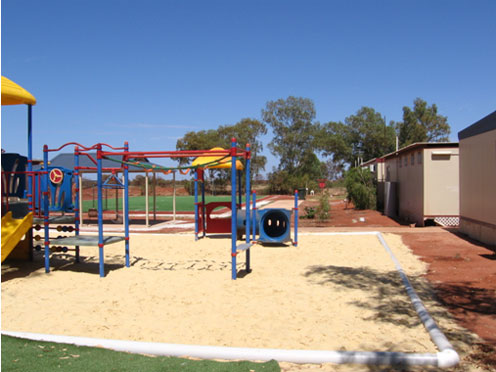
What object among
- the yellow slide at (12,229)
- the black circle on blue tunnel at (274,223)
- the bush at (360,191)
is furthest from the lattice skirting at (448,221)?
the yellow slide at (12,229)

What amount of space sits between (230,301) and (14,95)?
5.12 m

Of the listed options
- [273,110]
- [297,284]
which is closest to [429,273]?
[297,284]

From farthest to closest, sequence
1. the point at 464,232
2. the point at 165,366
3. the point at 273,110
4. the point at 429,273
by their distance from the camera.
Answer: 1. the point at 273,110
2. the point at 464,232
3. the point at 429,273
4. the point at 165,366

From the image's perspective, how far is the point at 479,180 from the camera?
11.7m

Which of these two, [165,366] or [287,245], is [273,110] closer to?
[287,245]

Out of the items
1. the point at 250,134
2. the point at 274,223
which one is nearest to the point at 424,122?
the point at 250,134

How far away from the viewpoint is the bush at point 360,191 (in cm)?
2335

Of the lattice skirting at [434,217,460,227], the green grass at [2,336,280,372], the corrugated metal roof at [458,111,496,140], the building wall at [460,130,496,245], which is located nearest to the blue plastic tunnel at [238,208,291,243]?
the building wall at [460,130,496,245]

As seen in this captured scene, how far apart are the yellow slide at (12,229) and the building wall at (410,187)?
1274 centimetres

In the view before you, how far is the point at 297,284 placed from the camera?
23.4 feet

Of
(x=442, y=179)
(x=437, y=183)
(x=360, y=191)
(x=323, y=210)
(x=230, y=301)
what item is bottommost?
(x=230, y=301)

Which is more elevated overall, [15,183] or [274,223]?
[15,183]

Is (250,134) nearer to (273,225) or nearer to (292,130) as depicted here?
(292,130)

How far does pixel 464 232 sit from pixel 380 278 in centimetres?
682
